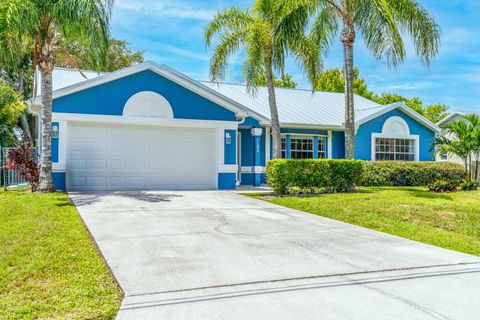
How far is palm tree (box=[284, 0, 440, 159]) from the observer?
14469 millimetres

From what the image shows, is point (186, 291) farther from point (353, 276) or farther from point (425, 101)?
point (425, 101)

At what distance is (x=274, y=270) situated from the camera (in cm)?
535

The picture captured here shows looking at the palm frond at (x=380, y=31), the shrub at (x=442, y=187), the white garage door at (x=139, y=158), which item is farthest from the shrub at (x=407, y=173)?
the white garage door at (x=139, y=158)

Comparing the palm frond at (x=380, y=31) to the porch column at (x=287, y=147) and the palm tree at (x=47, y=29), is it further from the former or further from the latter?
the palm tree at (x=47, y=29)

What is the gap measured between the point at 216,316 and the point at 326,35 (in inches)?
591

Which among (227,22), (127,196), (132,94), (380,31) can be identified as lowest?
(127,196)

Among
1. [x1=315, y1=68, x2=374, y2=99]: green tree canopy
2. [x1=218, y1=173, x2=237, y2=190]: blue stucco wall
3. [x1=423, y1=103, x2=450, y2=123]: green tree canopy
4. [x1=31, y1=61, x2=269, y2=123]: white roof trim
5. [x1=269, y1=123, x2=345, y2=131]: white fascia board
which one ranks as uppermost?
[x1=315, y1=68, x2=374, y2=99]: green tree canopy

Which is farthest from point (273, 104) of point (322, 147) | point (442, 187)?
point (442, 187)

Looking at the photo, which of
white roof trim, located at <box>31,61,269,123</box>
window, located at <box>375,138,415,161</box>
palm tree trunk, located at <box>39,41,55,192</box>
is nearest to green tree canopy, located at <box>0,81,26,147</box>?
white roof trim, located at <box>31,61,269,123</box>

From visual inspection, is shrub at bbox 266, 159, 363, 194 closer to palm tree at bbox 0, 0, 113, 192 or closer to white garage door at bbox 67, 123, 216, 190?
white garage door at bbox 67, 123, 216, 190

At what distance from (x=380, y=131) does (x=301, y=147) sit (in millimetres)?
4182

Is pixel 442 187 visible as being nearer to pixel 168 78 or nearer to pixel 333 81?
pixel 168 78

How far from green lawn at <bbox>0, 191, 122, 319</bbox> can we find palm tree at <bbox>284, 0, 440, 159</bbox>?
1046 cm

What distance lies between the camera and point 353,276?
5184 millimetres
